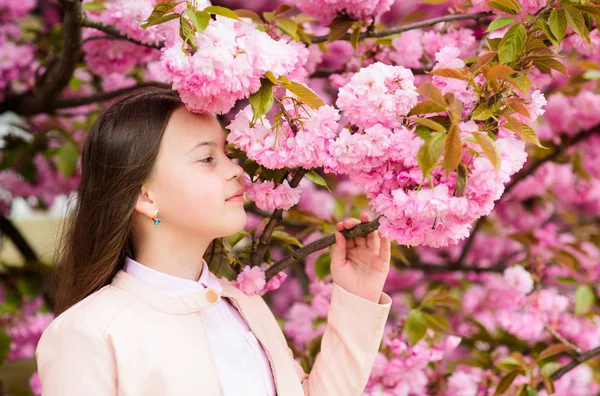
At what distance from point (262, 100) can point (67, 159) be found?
1.45 m

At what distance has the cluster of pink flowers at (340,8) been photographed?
61.0 inches

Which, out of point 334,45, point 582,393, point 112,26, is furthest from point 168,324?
point 582,393

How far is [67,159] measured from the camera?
2303 mm

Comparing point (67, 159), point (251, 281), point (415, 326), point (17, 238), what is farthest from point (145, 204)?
point (17, 238)

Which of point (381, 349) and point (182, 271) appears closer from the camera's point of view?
point (182, 271)

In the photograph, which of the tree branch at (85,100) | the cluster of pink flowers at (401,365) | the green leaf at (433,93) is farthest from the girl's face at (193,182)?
the tree branch at (85,100)

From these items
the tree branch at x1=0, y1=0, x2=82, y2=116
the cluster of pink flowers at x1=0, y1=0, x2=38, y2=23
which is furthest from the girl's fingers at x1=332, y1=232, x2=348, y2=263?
the cluster of pink flowers at x1=0, y1=0, x2=38, y2=23

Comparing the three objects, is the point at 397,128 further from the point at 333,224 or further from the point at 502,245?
the point at 502,245

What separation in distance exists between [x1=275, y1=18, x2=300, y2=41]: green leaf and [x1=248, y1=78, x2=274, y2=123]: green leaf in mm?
472

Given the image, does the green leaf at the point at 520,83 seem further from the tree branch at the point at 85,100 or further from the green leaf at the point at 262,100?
the tree branch at the point at 85,100

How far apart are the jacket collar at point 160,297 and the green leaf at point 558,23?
0.80 m

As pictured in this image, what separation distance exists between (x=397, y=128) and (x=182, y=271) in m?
0.52

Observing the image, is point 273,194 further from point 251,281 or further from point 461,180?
point 461,180

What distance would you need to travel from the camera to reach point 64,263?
1401 mm
